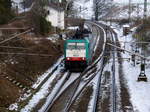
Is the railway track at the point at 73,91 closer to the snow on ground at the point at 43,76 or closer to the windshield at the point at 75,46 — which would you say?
the windshield at the point at 75,46

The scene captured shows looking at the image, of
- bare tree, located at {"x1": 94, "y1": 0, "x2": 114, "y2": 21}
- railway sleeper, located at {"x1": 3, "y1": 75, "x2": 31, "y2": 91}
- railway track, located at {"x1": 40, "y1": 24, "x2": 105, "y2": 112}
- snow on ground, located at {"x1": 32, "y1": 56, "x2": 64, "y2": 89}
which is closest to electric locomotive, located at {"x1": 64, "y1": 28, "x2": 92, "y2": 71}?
railway track, located at {"x1": 40, "y1": 24, "x2": 105, "y2": 112}

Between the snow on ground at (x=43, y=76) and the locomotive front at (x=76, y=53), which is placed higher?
the locomotive front at (x=76, y=53)

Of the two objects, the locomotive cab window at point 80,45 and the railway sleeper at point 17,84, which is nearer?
the railway sleeper at point 17,84

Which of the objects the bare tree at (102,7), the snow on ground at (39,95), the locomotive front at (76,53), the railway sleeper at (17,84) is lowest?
the snow on ground at (39,95)

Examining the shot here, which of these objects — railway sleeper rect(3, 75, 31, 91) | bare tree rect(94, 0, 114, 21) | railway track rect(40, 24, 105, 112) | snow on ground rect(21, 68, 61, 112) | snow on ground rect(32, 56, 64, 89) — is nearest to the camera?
railway track rect(40, 24, 105, 112)

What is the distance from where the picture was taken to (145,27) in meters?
45.8

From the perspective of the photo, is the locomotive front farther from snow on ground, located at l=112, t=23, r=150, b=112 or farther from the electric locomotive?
snow on ground, located at l=112, t=23, r=150, b=112

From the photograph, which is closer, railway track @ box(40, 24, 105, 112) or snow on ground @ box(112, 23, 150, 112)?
railway track @ box(40, 24, 105, 112)

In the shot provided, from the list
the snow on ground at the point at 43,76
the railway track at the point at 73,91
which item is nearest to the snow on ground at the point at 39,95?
the snow on ground at the point at 43,76

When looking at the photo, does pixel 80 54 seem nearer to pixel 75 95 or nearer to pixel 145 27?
pixel 75 95

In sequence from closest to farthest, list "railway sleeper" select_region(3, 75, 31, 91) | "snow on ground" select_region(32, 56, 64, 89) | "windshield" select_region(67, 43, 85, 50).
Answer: "railway sleeper" select_region(3, 75, 31, 91)
"snow on ground" select_region(32, 56, 64, 89)
"windshield" select_region(67, 43, 85, 50)

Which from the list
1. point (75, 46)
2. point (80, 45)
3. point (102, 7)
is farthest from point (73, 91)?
point (102, 7)

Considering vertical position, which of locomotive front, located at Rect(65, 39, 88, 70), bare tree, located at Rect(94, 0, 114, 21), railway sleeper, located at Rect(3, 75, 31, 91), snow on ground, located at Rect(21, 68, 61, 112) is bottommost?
snow on ground, located at Rect(21, 68, 61, 112)

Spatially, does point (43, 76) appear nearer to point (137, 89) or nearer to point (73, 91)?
point (73, 91)
